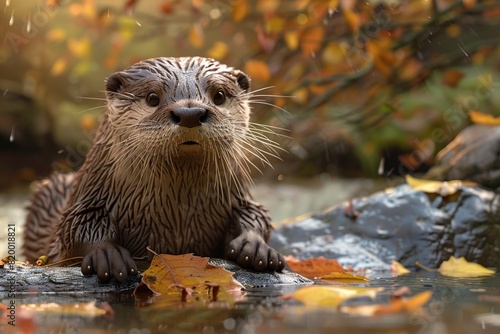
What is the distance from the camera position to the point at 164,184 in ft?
10.2

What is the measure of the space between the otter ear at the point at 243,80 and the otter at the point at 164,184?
0.01 metres

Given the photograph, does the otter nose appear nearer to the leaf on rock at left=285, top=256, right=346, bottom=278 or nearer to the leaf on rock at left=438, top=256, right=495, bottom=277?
the leaf on rock at left=285, top=256, right=346, bottom=278

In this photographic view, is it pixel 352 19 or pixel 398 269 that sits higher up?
pixel 352 19

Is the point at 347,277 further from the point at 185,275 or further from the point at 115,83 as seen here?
the point at 115,83

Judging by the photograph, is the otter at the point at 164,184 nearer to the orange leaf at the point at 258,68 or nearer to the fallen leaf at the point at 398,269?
the fallen leaf at the point at 398,269

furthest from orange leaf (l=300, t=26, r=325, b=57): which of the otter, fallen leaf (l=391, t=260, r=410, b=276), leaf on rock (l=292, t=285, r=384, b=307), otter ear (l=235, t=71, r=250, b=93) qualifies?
leaf on rock (l=292, t=285, r=384, b=307)

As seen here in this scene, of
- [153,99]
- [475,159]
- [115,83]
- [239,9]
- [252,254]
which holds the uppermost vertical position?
[239,9]

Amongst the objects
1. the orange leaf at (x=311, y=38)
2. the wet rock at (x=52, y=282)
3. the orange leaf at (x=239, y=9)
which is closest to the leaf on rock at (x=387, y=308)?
the wet rock at (x=52, y=282)

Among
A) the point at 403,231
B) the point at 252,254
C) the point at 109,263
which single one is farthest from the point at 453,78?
the point at 109,263

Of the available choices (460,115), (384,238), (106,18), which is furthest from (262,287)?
(460,115)

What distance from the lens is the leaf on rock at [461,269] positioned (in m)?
3.65

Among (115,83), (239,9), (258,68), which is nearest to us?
(115,83)

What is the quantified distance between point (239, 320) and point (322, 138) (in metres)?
6.07

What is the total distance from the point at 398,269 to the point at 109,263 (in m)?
1.57
